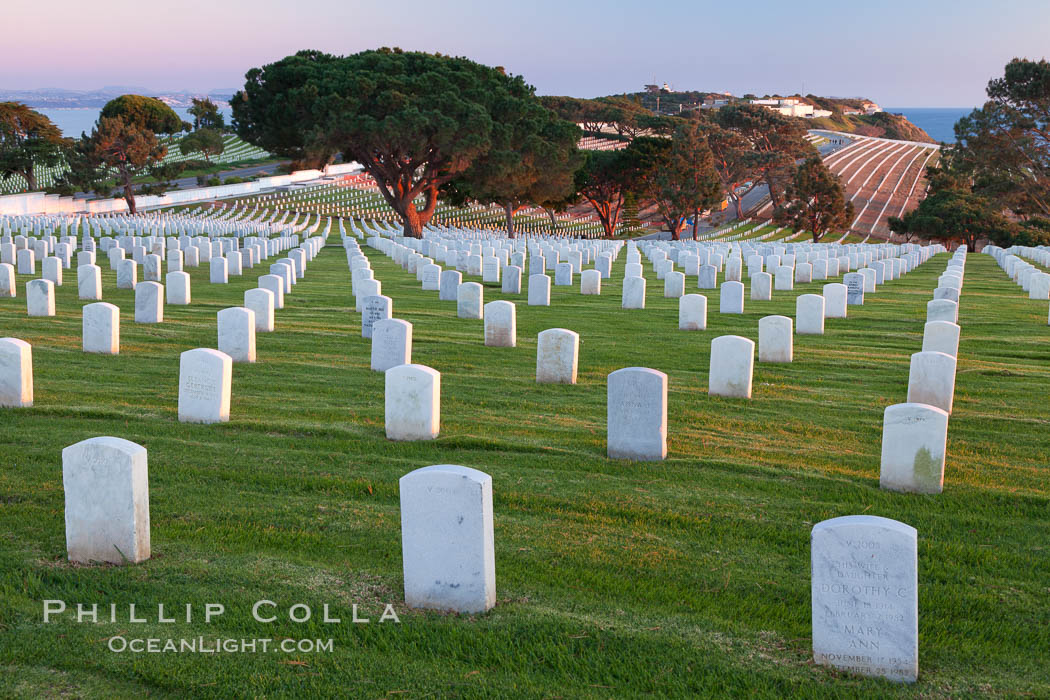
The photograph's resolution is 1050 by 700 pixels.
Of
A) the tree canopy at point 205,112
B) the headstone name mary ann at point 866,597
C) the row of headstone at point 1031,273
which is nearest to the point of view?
the headstone name mary ann at point 866,597

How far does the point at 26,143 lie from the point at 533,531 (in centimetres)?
7141

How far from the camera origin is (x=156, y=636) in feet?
15.6

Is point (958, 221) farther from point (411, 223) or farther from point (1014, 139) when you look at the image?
point (411, 223)

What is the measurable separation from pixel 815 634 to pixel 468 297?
43.4ft

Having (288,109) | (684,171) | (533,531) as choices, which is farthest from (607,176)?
(533,531)

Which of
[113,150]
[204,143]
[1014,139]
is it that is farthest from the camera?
[204,143]

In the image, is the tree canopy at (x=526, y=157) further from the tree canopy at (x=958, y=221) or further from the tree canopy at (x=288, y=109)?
the tree canopy at (x=958, y=221)

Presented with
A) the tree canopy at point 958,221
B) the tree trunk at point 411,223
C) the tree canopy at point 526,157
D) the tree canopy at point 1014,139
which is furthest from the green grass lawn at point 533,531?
the tree canopy at point 958,221

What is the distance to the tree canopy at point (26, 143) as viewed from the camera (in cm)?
6525

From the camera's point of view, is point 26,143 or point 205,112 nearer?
point 26,143

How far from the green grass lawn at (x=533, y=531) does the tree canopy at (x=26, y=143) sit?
60.6 meters

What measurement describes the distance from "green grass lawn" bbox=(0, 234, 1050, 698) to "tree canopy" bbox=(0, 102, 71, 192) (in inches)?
2386

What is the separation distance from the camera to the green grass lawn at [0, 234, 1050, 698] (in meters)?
4.51

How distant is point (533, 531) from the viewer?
639 centimetres
